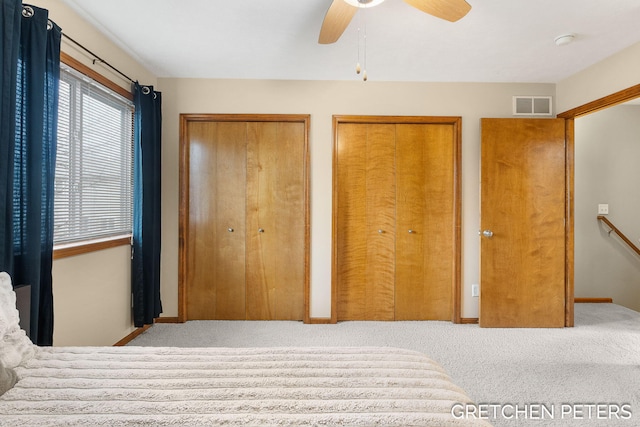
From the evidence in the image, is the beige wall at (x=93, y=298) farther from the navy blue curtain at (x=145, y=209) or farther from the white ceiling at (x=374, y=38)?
the white ceiling at (x=374, y=38)

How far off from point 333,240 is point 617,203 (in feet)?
12.0

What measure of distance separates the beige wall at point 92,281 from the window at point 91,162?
15 centimetres

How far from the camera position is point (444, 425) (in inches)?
35.9

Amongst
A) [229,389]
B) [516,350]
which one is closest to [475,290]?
[516,350]

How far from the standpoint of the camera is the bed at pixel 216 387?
36.5 inches

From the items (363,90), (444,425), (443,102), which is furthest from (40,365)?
(443,102)

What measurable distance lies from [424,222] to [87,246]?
283cm

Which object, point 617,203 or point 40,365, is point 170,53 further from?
point 617,203

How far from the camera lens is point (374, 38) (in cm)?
242

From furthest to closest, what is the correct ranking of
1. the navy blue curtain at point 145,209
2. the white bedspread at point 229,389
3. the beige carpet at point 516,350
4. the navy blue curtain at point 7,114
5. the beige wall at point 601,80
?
the navy blue curtain at point 145,209 < the beige wall at point 601,80 < the beige carpet at point 516,350 < the navy blue curtain at point 7,114 < the white bedspread at point 229,389

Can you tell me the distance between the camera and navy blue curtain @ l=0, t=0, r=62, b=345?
5.50 ft

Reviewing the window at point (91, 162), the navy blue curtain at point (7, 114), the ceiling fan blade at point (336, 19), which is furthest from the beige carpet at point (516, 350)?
the ceiling fan blade at point (336, 19)

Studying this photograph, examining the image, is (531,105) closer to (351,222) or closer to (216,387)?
(351,222)

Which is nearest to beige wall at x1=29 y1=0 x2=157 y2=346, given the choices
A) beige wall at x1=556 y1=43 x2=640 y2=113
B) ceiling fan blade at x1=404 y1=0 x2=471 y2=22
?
ceiling fan blade at x1=404 y1=0 x2=471 y2=22
